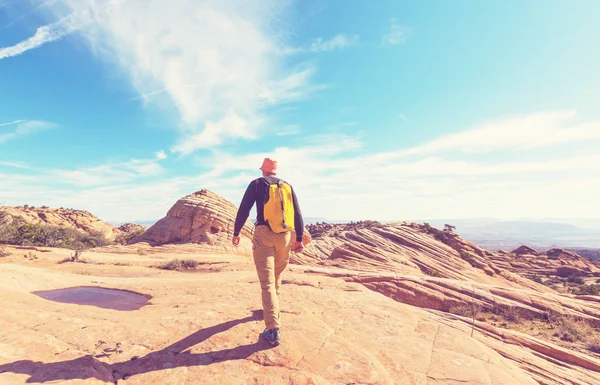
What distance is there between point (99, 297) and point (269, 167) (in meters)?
6.32

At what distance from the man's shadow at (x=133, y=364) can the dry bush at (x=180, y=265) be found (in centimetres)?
1306

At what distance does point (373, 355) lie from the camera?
17.3ft

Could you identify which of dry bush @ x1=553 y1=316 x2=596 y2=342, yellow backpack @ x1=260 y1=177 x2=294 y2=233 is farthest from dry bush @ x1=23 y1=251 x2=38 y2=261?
dry bush @ x1=553 y1=316 x2=596 y2=342

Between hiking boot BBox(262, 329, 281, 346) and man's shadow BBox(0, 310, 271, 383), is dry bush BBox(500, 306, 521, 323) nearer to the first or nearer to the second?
hiking boot BBox(262, 329, 281, 346)

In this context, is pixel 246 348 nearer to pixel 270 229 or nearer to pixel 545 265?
pixel 270 229

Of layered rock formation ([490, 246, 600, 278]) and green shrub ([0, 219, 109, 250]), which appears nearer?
green shrub ([0, 219, 109, 250])

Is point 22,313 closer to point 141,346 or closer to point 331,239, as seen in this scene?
point 141,346

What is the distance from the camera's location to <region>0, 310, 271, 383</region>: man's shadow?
383cm

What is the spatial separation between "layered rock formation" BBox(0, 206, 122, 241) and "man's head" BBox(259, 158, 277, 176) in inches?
2168

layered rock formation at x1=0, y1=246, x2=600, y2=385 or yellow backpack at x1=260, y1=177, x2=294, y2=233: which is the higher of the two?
yellow backpack at x1=260, y1=177, x2=294, y2=233

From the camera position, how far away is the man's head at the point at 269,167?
5934 mm

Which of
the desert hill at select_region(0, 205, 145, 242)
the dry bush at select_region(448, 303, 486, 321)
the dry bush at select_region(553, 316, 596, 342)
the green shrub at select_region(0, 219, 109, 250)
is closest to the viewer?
the dry bush at select_region(553, 316, 596, 342)

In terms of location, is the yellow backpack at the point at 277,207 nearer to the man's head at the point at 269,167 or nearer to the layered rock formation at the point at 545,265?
the man's head at the point at 269,167

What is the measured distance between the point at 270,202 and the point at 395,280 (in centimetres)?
1142
